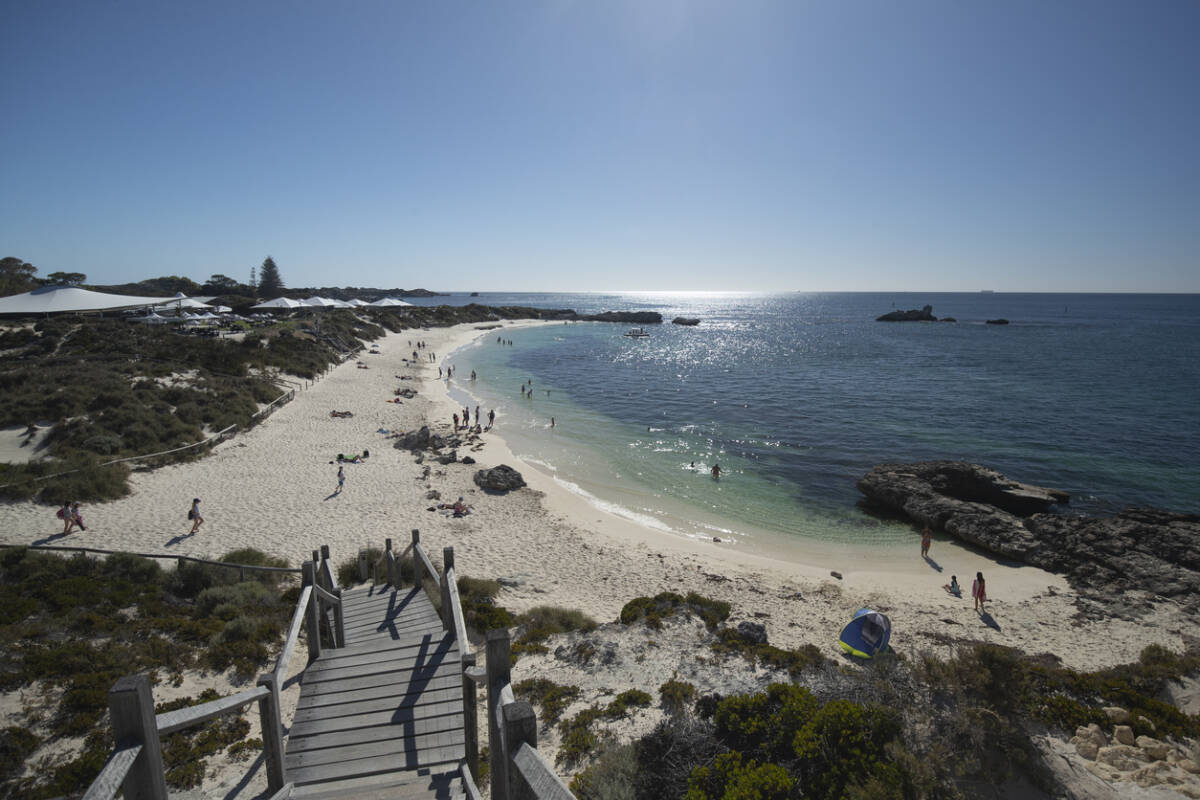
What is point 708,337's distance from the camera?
10094 cm

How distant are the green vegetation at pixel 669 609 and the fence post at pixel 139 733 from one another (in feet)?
28.0

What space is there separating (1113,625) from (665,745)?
13779 millimetres

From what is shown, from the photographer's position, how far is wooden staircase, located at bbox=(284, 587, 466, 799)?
481cm

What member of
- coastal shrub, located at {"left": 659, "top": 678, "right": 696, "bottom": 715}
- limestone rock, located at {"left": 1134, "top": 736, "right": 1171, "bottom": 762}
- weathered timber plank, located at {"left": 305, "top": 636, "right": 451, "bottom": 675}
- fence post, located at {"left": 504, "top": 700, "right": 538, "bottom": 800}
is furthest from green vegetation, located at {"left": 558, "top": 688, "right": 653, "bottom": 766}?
limestone rock, located at {"left": 1134, "top": 736, "right": 1171, "bottom": 762}

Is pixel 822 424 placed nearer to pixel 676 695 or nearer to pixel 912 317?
pixel 676 695

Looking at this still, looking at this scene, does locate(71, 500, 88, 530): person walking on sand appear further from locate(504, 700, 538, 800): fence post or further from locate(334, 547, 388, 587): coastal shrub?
locate(504, 700, 538, 800): fence post

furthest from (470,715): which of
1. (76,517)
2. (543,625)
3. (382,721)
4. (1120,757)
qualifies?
(76,517)

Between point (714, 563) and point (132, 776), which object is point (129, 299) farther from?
point (132, 776)

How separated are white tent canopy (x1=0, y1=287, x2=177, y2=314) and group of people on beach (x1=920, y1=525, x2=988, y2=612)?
151ft

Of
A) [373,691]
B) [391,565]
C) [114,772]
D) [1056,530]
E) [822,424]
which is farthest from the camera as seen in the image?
[822,424]

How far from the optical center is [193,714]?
3.18 m

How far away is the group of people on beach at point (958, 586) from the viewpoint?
13.6 metres

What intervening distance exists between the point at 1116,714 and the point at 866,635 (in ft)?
12.8

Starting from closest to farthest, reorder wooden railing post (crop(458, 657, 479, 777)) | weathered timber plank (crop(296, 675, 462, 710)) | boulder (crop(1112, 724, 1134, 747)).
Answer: wooden railing post (crop(458, 657, 479, 777)), weathered timber plank (crop(296, 675, 462, 710)), boulder (crop(1112, 724, 1134, 747))
